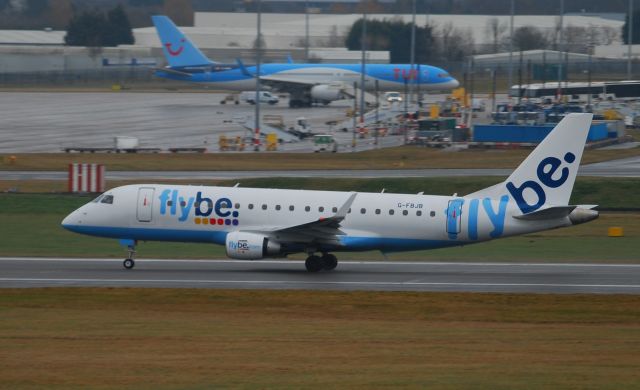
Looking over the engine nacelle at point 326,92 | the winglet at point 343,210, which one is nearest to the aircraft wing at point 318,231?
the winglet at point 343,210

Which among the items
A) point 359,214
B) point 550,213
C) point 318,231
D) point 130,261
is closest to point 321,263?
point 318,231

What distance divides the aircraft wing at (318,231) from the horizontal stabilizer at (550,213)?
586cm

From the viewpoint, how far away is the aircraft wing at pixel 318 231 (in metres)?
36.2

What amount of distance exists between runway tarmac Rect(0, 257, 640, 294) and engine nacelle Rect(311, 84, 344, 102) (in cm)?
8523

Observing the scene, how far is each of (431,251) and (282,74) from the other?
278ft

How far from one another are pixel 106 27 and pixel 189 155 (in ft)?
322

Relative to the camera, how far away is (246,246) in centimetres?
3616

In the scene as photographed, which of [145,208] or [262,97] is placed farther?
[262,97]

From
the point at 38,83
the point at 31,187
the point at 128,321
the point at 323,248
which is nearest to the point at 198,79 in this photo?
the point at 38,83

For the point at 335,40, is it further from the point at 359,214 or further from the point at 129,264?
the point at 129,264

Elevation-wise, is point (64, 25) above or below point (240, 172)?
above

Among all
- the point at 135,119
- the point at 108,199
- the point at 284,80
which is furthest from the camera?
the point at 284,80

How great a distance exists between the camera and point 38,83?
158375 mm

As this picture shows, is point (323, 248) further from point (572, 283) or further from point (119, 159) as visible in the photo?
point (119, 159)
